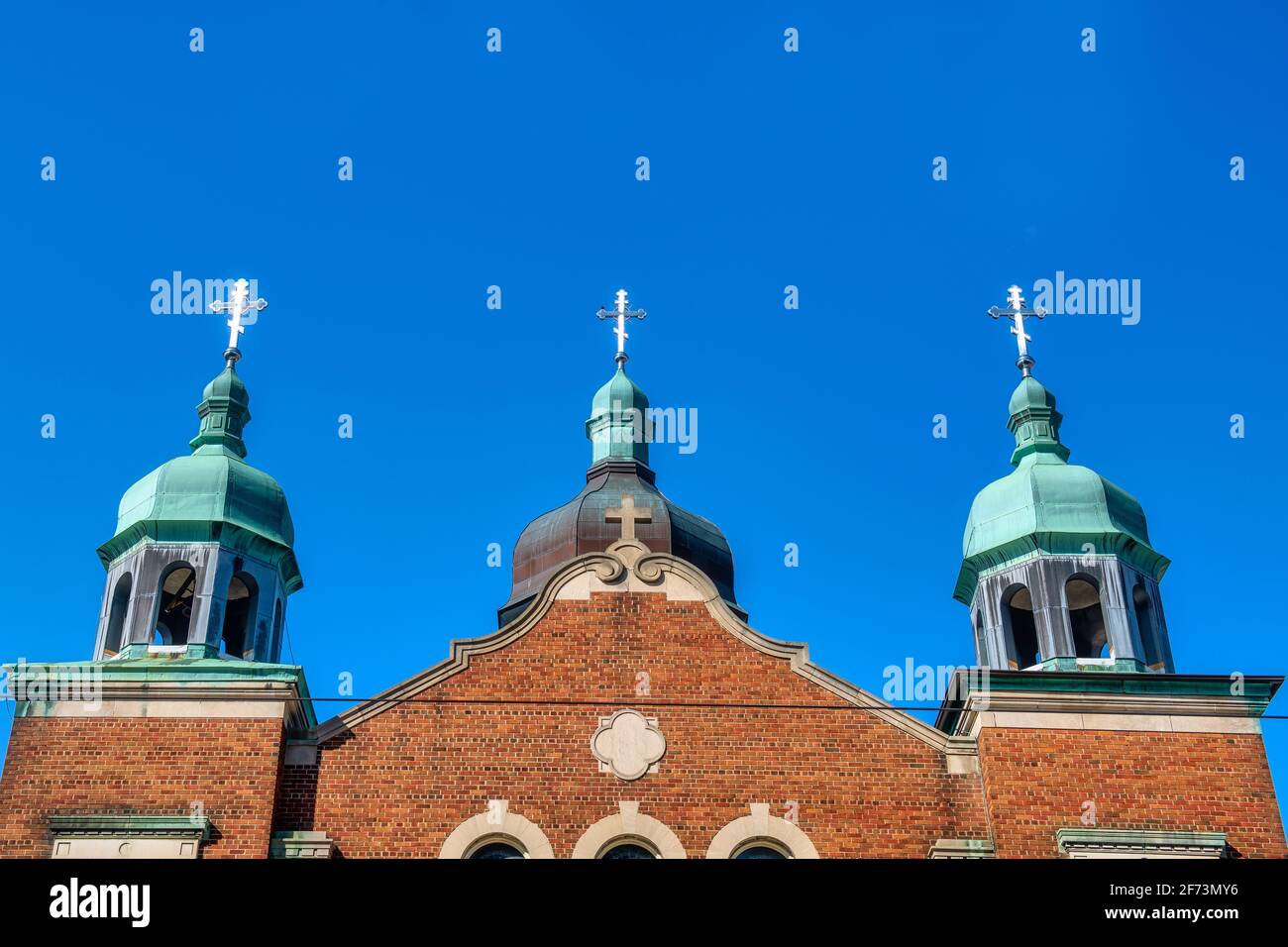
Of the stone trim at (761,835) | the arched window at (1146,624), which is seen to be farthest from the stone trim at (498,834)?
the arched window at (1146,624)

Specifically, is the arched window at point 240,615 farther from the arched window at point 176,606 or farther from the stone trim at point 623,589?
the stone trim at point 623,589

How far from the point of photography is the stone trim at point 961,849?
19797 mm

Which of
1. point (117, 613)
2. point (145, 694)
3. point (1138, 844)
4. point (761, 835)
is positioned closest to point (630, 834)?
point (761, 835)

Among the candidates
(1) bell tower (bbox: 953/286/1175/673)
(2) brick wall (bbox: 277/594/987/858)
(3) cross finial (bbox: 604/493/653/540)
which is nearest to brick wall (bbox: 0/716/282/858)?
(2) brick wall (bbox: 277/594/987/858)

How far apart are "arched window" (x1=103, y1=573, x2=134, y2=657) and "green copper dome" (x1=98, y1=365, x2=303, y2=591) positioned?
0.51 m

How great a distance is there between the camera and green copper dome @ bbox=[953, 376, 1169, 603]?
2322 cm

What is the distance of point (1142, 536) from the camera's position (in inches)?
941

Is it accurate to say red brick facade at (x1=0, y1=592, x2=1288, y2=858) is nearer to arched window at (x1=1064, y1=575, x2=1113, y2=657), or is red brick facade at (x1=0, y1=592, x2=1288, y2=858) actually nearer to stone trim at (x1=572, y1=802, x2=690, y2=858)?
stone trim at (x1=572, y1=802, x2=690, y2=858)

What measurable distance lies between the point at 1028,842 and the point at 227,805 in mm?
9190

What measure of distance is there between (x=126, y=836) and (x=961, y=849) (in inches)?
374

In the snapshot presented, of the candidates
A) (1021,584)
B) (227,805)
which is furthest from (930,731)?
(227,805)

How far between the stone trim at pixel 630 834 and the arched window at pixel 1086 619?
24.4 feet
